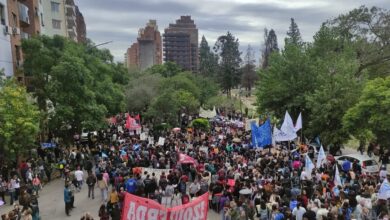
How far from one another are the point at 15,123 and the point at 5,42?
11.2m

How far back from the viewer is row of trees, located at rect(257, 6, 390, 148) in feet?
79.8

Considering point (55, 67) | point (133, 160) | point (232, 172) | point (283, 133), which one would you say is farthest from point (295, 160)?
point (55, 67)

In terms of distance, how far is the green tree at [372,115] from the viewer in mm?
23141

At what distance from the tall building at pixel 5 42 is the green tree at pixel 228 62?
6617 centimetres

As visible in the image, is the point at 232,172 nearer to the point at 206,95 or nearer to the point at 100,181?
the point at 100,181

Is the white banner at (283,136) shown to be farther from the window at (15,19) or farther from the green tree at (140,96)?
the green tree at (140,96)

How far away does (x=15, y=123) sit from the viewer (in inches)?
802

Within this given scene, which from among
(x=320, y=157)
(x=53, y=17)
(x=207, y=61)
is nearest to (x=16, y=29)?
(x=320, y=157)

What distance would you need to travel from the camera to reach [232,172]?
18344mm

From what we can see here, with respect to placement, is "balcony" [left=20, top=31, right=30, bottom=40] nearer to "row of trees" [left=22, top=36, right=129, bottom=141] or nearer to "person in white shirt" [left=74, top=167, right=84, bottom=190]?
Answer: "row of trees" [left=22, top=36, right=129, bottom=141]

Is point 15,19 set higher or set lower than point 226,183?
higher

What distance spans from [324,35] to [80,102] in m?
22.0

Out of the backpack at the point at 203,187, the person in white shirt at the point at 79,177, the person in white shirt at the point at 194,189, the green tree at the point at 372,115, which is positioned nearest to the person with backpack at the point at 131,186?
the person in white shirt at the point at 194,189

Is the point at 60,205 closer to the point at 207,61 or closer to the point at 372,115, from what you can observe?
the point at 372,115
